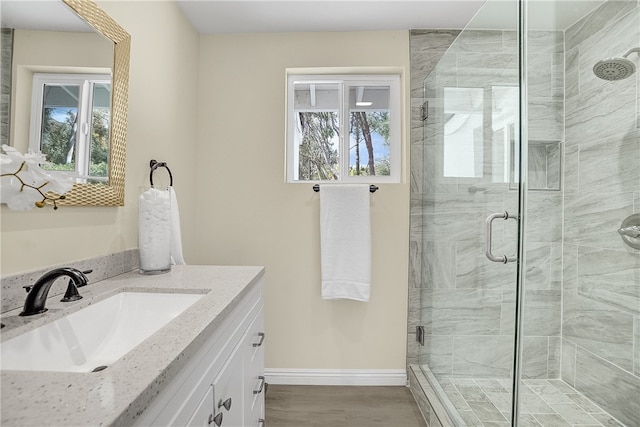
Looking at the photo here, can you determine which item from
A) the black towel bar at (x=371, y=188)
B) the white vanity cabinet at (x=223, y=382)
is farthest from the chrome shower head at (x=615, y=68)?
the white vanity cabinet at (x=223, y=382)

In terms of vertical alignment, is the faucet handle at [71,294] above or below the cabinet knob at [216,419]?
above

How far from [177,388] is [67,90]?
37.3 inches

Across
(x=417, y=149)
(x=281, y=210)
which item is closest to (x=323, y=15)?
(x=417, y=149)

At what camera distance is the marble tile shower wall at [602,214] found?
4.76 ft

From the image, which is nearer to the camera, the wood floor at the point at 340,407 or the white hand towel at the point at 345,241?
the wood floor at the point at 340,407

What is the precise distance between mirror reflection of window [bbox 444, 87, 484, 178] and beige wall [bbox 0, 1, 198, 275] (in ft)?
4.86

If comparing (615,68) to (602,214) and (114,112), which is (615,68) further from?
(114,112)

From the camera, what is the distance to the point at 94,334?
871 millimetres

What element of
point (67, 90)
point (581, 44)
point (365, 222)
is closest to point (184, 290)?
point (67, 90)

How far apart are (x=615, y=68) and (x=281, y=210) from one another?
183 cm

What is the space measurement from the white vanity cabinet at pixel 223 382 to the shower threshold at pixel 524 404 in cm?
93

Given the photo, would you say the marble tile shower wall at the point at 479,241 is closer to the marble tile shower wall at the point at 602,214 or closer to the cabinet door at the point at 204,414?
the marble tile shower wall at the point at 602,214

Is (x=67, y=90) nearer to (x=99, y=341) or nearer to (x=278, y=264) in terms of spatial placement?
(x=99, y=341)

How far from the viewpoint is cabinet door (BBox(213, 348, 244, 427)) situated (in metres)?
0.85
